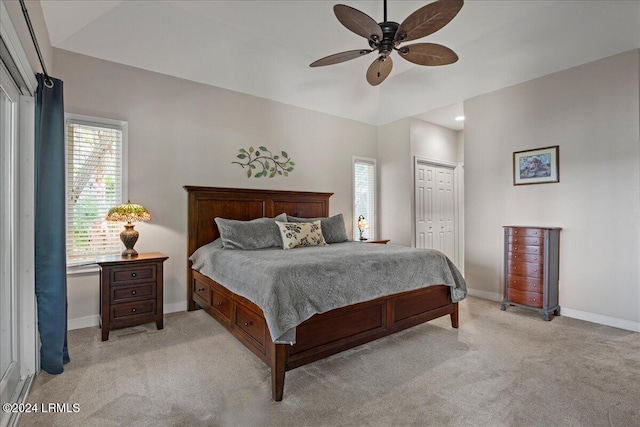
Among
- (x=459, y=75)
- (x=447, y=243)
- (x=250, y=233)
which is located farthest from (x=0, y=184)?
(x=447, y=243)

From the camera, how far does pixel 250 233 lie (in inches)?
142

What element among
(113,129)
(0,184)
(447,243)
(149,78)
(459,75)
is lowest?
(447,243)

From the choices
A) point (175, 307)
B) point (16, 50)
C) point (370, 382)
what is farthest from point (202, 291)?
point (16, 50)

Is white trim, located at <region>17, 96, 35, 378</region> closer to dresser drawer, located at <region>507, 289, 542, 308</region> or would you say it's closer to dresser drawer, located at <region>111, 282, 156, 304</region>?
dresser drawer, located at <region>111, 282, 156, 304</region>

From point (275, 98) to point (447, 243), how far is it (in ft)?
13.5

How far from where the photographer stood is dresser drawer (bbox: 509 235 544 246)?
140 inches

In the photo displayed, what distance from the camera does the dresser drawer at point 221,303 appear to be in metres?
2.80

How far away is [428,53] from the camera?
267 cm

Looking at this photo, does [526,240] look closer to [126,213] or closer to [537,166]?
[537,166]

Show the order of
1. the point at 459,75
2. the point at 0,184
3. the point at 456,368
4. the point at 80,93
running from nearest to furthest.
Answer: the point at 0,184
the point at 456,368
the point at 80,93
the point at 459,75

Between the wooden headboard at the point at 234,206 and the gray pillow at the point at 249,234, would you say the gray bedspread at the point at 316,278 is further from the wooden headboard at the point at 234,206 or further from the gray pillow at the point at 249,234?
the wooden headboard at the point at 234,206

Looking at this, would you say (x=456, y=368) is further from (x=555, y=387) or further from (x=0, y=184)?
(x=0, y=184)

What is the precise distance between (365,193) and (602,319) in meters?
3.59

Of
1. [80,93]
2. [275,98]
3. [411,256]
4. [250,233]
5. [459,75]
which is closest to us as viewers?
[411,256]
